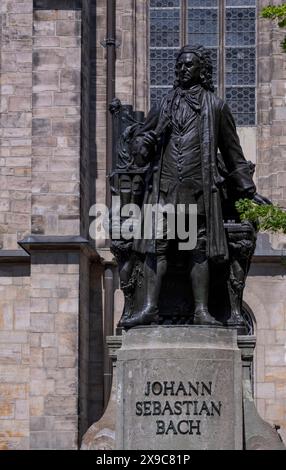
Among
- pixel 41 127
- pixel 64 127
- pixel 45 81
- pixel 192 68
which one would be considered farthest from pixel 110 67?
pixel 192 68

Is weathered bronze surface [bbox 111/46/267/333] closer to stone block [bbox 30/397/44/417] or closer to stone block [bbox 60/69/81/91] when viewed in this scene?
stone block [bbox 30/397/44/417]

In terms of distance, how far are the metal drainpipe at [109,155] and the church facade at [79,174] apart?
0.04m

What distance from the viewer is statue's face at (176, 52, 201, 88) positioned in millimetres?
9969

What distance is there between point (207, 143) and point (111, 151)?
12.8m

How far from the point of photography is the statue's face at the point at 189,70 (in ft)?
32.7

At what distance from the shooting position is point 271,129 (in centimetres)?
2297

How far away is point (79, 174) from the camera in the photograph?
858 inches

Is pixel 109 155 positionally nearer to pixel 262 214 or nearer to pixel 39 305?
pixel 39 305

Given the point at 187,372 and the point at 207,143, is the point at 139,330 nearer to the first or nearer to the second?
the point at 187,372

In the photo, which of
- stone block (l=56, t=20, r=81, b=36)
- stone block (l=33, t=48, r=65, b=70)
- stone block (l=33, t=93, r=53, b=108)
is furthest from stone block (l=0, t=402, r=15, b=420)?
stone block (l=56, t=20, r=81, b=36)

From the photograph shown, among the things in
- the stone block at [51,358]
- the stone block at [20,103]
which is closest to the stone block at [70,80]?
the stone block at [20,103]

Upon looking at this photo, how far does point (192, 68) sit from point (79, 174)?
11895mm

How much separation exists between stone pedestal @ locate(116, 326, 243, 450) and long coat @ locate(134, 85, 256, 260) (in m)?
0.70
